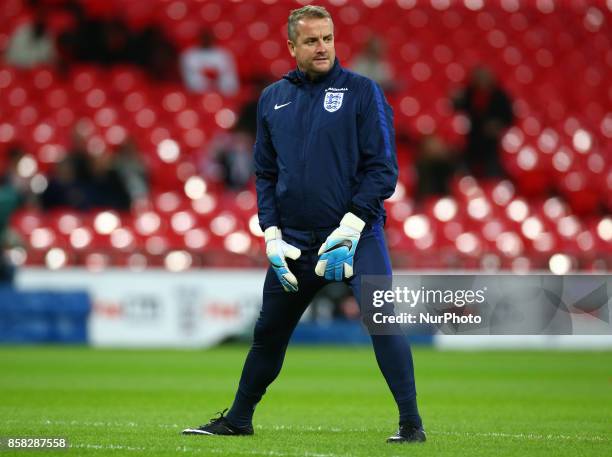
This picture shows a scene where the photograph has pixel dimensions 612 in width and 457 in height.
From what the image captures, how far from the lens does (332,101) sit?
5.73 metres

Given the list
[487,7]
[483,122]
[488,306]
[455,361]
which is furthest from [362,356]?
[487,7]

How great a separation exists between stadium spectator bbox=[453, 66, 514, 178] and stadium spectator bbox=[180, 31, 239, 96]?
378 centimetres

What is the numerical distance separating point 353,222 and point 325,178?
0.84 ft

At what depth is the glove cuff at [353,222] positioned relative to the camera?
5.63 metres

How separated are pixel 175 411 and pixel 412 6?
15.5 meters

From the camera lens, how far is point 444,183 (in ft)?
58.8

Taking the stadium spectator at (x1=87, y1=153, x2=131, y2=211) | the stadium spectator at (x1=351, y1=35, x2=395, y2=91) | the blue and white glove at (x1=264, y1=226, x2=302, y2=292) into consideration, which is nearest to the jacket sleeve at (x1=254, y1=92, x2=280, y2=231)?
the blue and white glove at (x1=264, y1=226, x2=302, y2=292)

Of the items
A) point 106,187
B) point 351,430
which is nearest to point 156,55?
point 106,187

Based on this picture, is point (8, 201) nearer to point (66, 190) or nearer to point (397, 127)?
point (66, 190)

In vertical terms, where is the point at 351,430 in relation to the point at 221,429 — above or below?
below

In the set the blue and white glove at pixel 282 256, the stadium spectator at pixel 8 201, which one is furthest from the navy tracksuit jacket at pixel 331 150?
the stadium spectator at pixel 8 201

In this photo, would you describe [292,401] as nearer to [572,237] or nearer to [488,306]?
[488,306]

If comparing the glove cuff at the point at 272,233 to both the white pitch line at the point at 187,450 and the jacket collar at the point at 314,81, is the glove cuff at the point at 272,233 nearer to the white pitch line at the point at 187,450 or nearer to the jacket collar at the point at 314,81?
the jacket collar at the point at 314,81

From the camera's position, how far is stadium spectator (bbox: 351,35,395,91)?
61.7 feet
